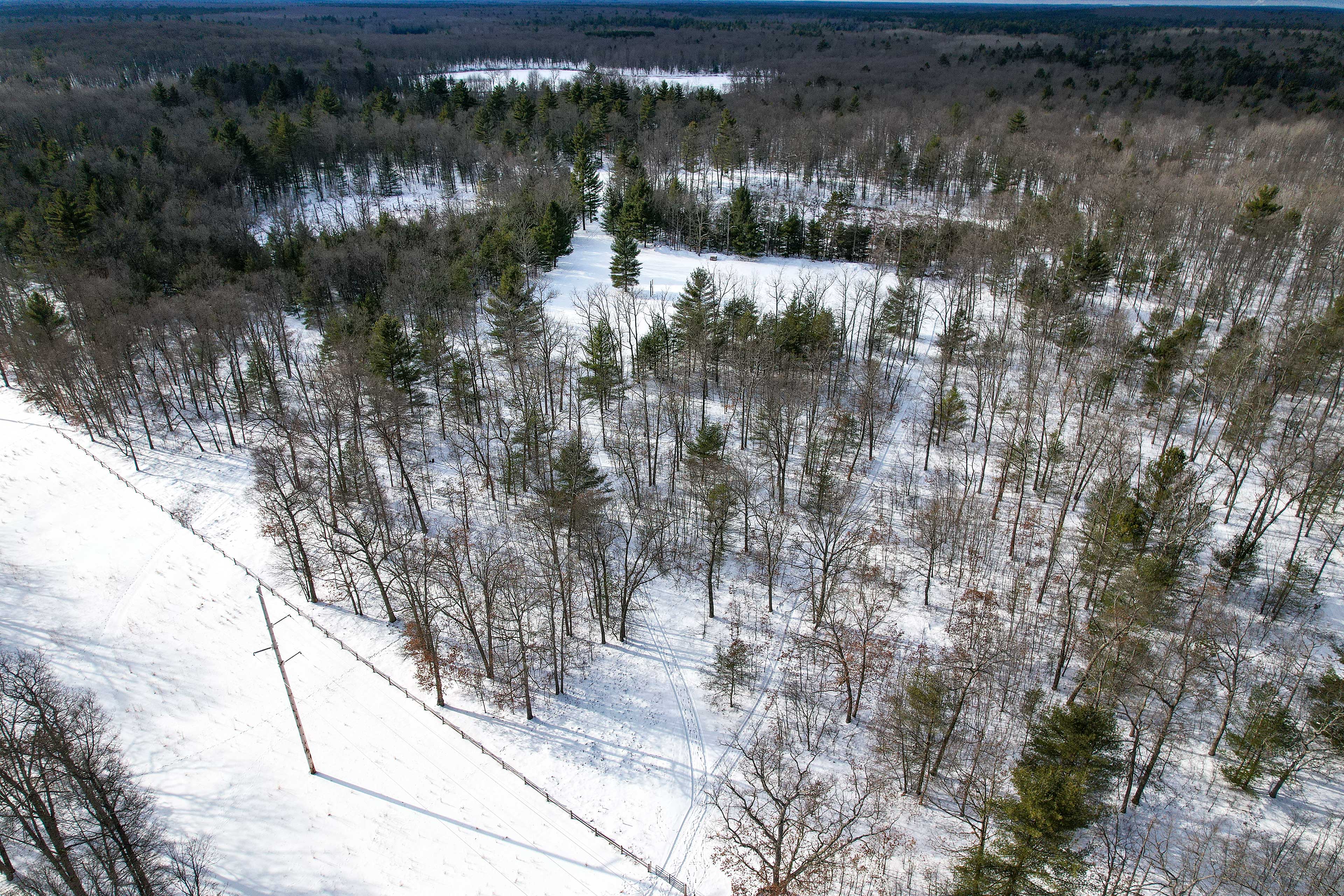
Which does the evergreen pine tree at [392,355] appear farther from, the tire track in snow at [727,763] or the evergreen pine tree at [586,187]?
the evergreen pine tree at [586,187]

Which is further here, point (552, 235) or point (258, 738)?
point (552, 235)

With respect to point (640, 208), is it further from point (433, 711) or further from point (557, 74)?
point (557, 74)

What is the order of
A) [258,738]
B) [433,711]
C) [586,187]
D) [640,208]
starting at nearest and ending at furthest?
[258,738] < [433,711] < [640,208] < [586,187]

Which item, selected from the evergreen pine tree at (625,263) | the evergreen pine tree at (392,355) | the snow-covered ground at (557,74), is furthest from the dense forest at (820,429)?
the snow-covered ground at (557,74)

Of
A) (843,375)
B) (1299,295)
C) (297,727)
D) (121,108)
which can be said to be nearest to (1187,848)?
(297,727)

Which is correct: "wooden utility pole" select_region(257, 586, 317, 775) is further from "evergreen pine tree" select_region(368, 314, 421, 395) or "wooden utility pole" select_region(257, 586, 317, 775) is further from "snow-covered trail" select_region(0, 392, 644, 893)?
"evergreen pine tree" select_region(368, 314, 421, 395)

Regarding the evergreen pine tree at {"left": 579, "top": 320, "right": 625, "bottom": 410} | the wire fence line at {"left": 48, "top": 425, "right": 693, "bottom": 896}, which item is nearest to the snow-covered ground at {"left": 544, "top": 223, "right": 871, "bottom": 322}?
the evergreen pine tree at {"left": 579, "top": 320, "right": 625, "bottom": 410}

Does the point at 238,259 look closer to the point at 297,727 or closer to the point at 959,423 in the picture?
the point at 297,727

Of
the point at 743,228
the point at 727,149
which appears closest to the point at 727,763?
the point at 743,228
